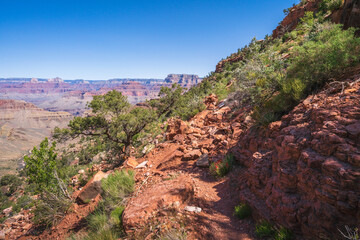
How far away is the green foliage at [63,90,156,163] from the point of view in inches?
389

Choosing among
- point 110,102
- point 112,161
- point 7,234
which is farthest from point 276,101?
point 7,234

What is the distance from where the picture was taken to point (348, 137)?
96.0 inches

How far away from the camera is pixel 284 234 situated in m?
2.48

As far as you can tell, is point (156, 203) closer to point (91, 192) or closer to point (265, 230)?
point (265, 230)

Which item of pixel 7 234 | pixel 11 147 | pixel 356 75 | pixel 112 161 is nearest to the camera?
pixel 356 75

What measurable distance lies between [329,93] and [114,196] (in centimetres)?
603

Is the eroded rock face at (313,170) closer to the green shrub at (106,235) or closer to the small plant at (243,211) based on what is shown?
the small plant at (243,211)

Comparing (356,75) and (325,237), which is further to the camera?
(356,75)

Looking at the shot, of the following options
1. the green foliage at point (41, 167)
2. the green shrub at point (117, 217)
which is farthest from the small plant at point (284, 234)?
the green foliage at point (41, 167)

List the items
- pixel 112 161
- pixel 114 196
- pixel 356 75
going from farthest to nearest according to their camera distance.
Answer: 1. pixel 112 161
2. pixel 114 196
3. pixel 356 75

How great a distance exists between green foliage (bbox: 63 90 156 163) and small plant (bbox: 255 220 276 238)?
29.4 feet

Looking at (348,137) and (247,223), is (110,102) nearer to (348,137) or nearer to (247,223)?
(247,223)

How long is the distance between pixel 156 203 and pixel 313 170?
10.3ft

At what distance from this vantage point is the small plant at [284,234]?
8.15ft
